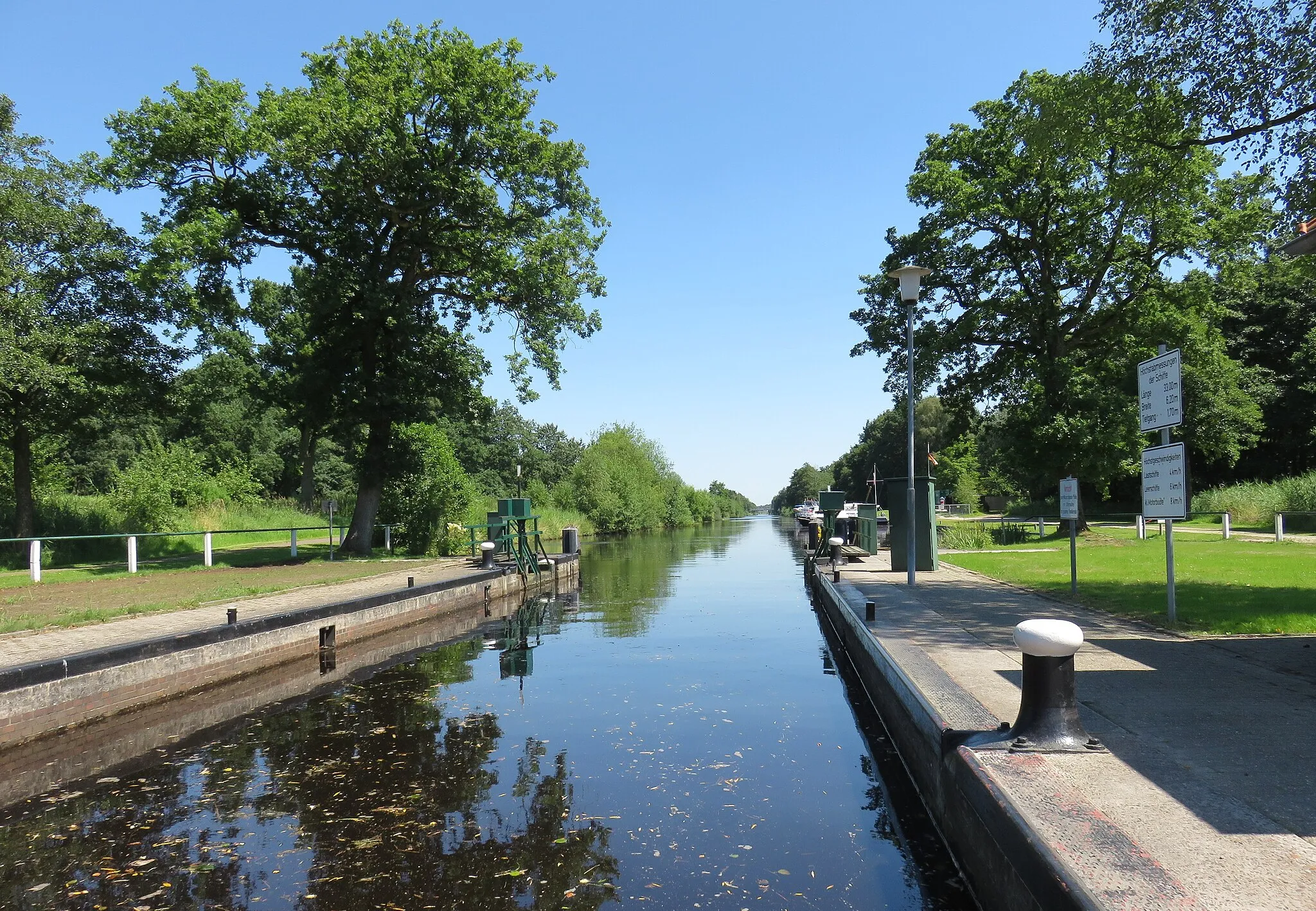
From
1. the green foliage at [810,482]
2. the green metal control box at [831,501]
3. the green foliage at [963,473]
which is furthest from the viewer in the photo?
the green foliage at [810,482]

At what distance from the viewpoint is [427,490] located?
2606 centimetres

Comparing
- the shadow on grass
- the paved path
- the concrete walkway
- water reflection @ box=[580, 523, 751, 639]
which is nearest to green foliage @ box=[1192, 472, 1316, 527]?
water reflection @ box=[580, 523, 751, 639]

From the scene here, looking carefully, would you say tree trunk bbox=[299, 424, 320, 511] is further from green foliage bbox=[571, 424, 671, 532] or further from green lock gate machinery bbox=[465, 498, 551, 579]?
green lock gate machinery bbox=[465, 498, 551, 579]

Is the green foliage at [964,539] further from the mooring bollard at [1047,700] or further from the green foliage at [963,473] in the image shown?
the green foliage at [963,473]

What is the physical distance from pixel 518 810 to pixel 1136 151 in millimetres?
14399

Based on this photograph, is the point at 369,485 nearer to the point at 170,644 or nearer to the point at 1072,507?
the point at 170,644

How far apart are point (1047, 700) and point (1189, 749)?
95 cm

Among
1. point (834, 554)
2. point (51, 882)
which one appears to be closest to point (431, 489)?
point (834, 554)

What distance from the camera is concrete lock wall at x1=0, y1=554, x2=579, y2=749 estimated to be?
7.70 m

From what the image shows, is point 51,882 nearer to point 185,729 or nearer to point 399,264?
point 185,729

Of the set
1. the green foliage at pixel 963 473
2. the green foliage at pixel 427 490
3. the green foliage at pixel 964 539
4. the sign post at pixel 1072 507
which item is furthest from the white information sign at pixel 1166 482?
the green foliage at pixel 963 473

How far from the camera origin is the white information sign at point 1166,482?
9734 mm

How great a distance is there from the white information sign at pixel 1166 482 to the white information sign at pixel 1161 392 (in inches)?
13.2

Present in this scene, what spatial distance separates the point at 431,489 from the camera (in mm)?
26078
